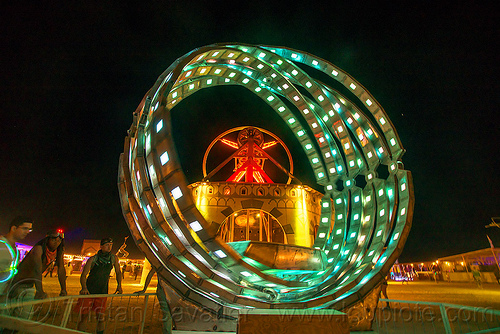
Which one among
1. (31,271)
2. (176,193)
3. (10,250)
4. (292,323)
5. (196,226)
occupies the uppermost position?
(176,193)

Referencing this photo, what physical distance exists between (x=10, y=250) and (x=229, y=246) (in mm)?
4338

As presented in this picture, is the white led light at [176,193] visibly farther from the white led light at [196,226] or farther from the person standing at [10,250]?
the person standing at [10,250]

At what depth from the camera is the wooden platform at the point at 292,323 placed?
4.40 metres

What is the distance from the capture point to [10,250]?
504 cm

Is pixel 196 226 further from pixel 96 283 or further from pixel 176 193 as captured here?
pixel 96 283

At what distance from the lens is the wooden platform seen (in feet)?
14.4

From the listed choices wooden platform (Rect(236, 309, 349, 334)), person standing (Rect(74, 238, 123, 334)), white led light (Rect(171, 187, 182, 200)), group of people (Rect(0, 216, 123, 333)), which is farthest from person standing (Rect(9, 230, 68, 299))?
wooden platform (Rect(236, 309, 349, 334))

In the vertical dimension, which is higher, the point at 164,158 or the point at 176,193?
the point at 164,158

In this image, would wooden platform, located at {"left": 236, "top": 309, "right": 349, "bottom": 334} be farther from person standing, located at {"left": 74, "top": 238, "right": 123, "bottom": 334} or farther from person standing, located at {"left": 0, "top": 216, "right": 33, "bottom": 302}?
person standing, located at {"left": 0, "top": 216, "right": 33, "bottom": 302}

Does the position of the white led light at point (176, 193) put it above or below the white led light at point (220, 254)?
above

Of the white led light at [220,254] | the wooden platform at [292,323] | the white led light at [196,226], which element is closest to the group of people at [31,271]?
the white led light at [196,226]

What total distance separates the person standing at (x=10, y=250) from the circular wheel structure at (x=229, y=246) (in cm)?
214

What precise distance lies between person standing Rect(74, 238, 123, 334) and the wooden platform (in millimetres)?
3697

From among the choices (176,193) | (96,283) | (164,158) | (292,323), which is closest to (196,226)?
(176,193)
